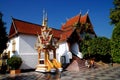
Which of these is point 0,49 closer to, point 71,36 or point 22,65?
point 22,65

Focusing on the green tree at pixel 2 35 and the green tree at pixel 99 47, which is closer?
the green tree at pixel 2 35

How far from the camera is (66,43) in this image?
2702 cm

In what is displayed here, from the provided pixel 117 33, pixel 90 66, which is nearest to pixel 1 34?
pixel 90 66

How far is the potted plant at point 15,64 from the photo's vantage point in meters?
20.4

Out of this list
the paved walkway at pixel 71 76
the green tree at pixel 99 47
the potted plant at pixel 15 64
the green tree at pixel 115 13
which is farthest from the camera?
the green tree at pixel 115 13

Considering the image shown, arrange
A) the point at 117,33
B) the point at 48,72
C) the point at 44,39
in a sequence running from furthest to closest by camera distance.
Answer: the point at 44,39 → the point at 48,72 → the point at 117,33

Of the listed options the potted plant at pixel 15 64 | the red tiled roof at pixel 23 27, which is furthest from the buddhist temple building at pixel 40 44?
the potted plant at pixel 15 64

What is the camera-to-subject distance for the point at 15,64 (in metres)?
20.5

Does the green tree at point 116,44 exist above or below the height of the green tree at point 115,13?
below

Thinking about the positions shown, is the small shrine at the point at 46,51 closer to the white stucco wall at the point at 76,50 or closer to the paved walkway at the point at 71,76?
the paved walkway at the point at 71,76

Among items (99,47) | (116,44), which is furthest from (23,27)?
(116,44)

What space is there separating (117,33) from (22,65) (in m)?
18.6

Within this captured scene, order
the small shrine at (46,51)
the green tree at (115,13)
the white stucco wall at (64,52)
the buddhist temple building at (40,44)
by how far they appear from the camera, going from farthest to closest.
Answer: the green tree at (115,13) → the white stucco wall at (64,52) → the buddhist temple building at (40,44) → the small shrine at (46,51)

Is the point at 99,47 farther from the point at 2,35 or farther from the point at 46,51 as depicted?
the point at 2,35
